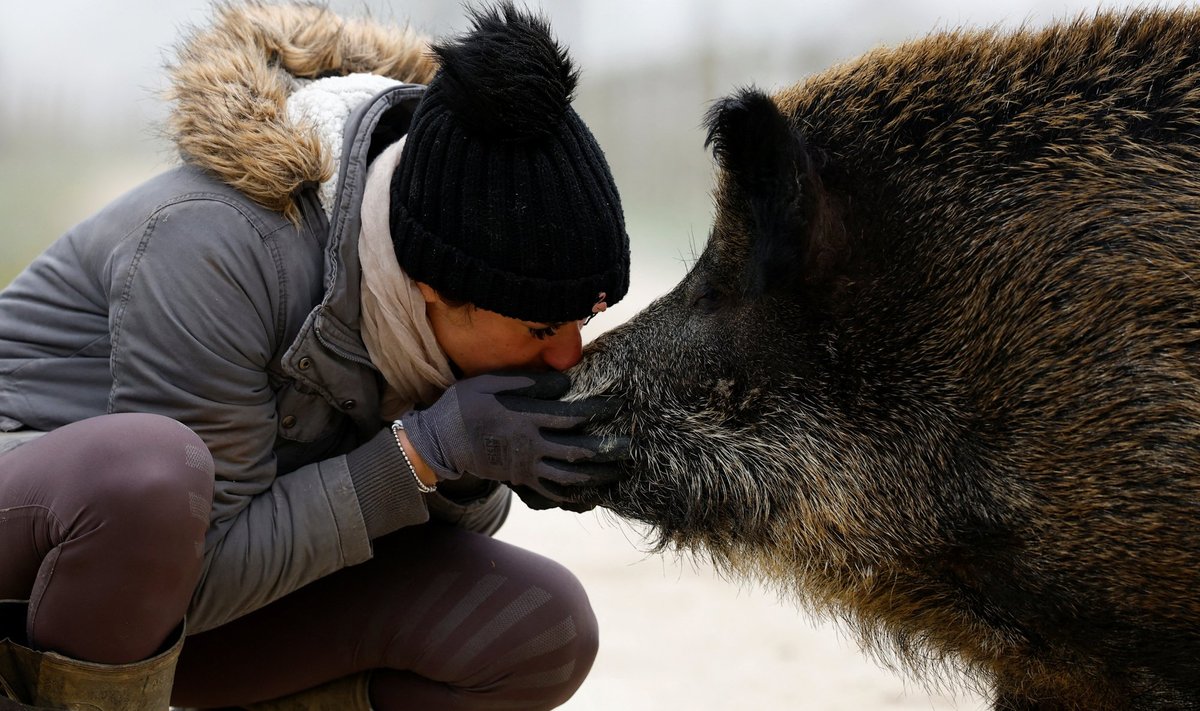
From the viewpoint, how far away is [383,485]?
2678mm

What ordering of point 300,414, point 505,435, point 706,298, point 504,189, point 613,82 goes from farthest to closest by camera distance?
point 613,82, point 706,298, point 300,414, point 505,435, point 504,189

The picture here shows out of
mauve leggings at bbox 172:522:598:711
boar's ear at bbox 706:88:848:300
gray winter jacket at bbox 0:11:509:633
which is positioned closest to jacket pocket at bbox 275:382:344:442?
gray winter jacket at bbox 0:11:509:633

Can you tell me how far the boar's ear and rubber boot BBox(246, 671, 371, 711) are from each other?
144cm

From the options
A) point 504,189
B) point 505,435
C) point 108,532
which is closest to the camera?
point 108,532

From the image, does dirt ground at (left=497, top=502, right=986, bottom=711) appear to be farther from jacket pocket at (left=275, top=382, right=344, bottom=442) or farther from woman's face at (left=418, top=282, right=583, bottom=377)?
jacket pocket at (left=275, top=382, right=344, bottom=442)

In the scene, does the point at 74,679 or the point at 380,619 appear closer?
the point at 74,679

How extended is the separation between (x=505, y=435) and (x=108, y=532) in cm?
84

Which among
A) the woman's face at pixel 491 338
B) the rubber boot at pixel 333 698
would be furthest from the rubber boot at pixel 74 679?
the woman's face at pixel 491 338

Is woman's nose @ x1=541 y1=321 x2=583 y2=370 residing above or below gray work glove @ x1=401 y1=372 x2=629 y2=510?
above

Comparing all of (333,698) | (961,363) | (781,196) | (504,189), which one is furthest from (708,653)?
(504,189)

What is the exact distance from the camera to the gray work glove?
8.70 ft

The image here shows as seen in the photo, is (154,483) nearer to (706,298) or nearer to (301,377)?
(301,377)

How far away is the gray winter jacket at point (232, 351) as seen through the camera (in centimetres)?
251

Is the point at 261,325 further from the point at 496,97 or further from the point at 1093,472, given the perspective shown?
the point at 1093,472
